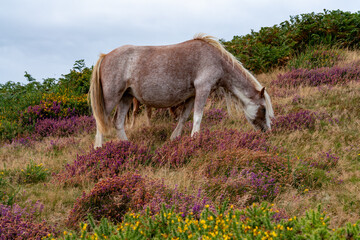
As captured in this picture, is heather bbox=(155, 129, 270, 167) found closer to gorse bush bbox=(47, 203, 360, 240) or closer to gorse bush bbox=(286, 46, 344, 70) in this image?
gorse bush bbox=(47, 203, 360, 240)

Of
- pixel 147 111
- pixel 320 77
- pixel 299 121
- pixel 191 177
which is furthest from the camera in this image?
pixel 320 77

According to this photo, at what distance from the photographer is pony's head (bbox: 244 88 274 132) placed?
21.1 feet

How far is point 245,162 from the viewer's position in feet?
15.6

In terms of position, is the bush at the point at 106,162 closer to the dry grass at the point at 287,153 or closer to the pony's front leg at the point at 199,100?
the dry grass at the point at 287,153

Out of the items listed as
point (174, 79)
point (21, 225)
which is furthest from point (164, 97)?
point (21, 225)

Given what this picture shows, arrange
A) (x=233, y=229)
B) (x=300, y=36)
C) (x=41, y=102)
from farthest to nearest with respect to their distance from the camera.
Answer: (x=300, y=36)
(x=41, y=102)
(x=233, y=229)

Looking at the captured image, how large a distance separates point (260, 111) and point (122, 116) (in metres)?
2.93

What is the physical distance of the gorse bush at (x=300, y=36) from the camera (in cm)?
1199

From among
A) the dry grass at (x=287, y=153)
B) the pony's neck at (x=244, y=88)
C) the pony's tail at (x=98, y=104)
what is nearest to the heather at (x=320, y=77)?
the dry grass at (x=287, y=153)

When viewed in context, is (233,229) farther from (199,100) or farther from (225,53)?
(225,53)

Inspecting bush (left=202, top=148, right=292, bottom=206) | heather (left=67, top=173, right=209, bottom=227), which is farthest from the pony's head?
heather (left=67, top=173, right=209, bottom=227)

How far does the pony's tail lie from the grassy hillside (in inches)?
24.8

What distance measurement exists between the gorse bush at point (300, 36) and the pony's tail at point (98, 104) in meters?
6.87

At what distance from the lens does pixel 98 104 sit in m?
6.43
